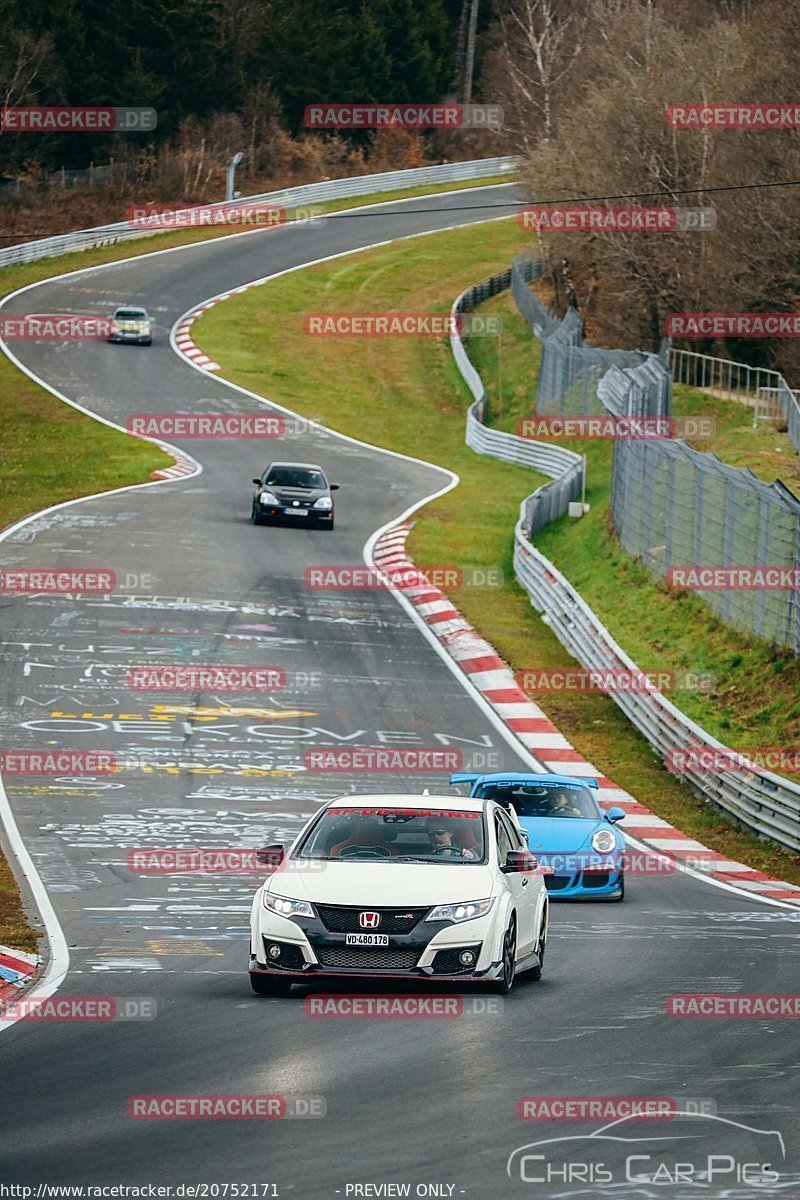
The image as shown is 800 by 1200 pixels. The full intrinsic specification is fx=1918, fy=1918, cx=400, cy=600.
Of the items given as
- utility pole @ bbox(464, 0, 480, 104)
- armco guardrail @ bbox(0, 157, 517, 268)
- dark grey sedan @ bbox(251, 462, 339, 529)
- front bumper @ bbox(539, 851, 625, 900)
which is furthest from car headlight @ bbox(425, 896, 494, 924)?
utility pole @ bbox(464, 0, 480, 104)

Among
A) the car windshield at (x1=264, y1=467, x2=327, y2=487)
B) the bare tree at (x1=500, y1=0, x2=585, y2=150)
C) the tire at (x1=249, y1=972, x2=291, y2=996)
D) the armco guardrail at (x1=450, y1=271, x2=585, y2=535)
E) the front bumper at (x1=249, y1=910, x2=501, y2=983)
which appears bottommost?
the armco guardrail at (x1=450, y1=271, x2=585, y2=535)

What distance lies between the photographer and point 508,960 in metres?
12.2

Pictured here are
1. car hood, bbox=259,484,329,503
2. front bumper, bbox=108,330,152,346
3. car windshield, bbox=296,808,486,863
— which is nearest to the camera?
car windshield, bbox=296,808,486,863

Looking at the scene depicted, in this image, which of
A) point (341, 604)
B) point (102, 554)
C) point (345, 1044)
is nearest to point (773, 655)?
point (341, 604)

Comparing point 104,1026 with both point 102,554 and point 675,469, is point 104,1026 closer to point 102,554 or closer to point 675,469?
point 675,469

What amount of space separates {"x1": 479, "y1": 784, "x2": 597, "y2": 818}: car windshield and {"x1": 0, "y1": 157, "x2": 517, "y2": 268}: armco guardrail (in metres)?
61.0

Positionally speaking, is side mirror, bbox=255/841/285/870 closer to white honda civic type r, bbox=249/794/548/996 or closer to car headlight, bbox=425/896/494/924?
white honda civic type r, bbox=249/794/548/996

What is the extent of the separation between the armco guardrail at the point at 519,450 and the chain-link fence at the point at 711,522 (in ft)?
10.3

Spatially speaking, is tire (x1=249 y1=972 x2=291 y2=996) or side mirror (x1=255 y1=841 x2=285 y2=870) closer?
tire (x1=249 y1=972 x2=291 y2=996)

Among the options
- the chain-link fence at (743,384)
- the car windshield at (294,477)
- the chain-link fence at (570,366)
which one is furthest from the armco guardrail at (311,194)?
the car windshield at (294,477)

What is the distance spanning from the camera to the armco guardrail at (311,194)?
7762 cm

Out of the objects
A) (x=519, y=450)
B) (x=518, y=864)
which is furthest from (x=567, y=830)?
(x=519, y=450)

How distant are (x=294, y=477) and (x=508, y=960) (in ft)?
99.2

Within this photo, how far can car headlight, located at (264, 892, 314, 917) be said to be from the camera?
11.9 m
